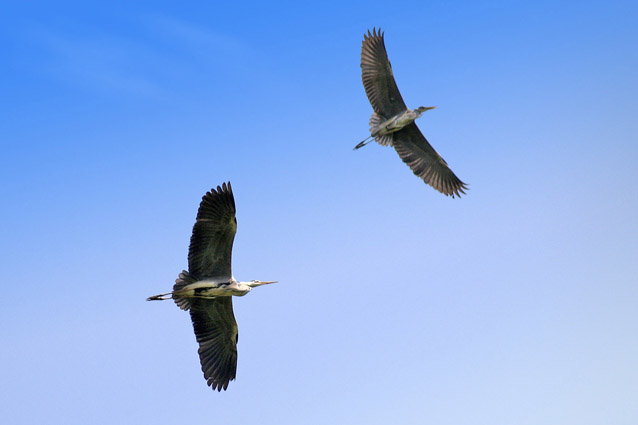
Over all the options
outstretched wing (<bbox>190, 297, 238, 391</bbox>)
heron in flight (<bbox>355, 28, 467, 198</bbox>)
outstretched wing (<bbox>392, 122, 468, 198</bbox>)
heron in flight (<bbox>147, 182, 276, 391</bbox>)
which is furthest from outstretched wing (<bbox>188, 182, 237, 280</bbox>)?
outstretched wing (<bbox>392, 122, 468, 198</bbox>)

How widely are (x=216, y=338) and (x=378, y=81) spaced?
8.30m

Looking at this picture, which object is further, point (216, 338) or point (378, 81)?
point (378, 81)

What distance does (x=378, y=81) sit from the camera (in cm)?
1931

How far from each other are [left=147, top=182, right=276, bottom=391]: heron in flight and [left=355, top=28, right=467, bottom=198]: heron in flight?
6.28 meters

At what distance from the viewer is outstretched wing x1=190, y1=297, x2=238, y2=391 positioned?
15164 mm

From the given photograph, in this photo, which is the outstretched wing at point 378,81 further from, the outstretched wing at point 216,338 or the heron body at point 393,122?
the outstretched wing at point 216,338

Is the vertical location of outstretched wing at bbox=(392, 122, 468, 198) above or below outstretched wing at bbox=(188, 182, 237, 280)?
above

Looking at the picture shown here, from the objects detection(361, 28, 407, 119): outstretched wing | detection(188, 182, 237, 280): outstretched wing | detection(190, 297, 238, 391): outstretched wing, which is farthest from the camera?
detection(361, 28, 407, 119): outstretched wing

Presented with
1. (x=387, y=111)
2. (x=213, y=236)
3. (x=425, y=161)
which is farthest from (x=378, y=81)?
(x=213, y=236)

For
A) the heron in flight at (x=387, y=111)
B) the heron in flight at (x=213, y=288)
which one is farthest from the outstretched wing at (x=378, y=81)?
the heron in flight at (x=213, y=288)

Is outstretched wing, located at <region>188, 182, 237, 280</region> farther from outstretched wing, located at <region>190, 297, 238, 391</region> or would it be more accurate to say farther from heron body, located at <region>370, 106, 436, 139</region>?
heron body, located at <region>370, 106, 436, 139</region>

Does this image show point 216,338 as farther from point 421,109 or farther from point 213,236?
point 421,109

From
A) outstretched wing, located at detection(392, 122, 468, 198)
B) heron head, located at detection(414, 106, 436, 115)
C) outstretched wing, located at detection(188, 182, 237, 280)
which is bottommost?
outstretched wing, located at detection(188, 182, 237, 280)

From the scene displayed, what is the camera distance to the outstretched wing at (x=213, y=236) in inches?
546
